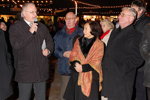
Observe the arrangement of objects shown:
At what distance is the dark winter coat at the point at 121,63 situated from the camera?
3514mm

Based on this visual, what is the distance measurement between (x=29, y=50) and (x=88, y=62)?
0.93 m

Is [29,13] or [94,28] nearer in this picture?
[29,13]

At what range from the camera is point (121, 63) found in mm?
3547

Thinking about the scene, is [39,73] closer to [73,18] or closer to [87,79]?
[87,79]

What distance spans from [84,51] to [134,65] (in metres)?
0.82

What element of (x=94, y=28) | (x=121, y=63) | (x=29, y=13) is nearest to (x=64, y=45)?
(x=94, y=28)

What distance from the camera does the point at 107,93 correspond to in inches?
147

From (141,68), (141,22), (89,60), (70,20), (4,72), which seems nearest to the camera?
(4,72)

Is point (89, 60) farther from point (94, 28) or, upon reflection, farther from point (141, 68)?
point (141, 68)

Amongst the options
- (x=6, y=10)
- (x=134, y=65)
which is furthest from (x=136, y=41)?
(x=6, y=10)

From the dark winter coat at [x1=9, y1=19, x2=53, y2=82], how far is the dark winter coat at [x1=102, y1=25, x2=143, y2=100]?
3.37 feet

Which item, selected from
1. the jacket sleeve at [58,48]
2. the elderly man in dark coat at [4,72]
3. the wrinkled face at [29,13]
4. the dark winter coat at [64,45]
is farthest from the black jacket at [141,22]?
the elderly man in dark coat at [4,72]

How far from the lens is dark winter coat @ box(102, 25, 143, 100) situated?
11.5ft

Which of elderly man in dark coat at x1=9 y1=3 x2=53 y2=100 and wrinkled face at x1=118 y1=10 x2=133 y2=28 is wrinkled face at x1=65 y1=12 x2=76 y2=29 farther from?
wrinkled face at x1=118 y1=10 x2=133 y2=28
